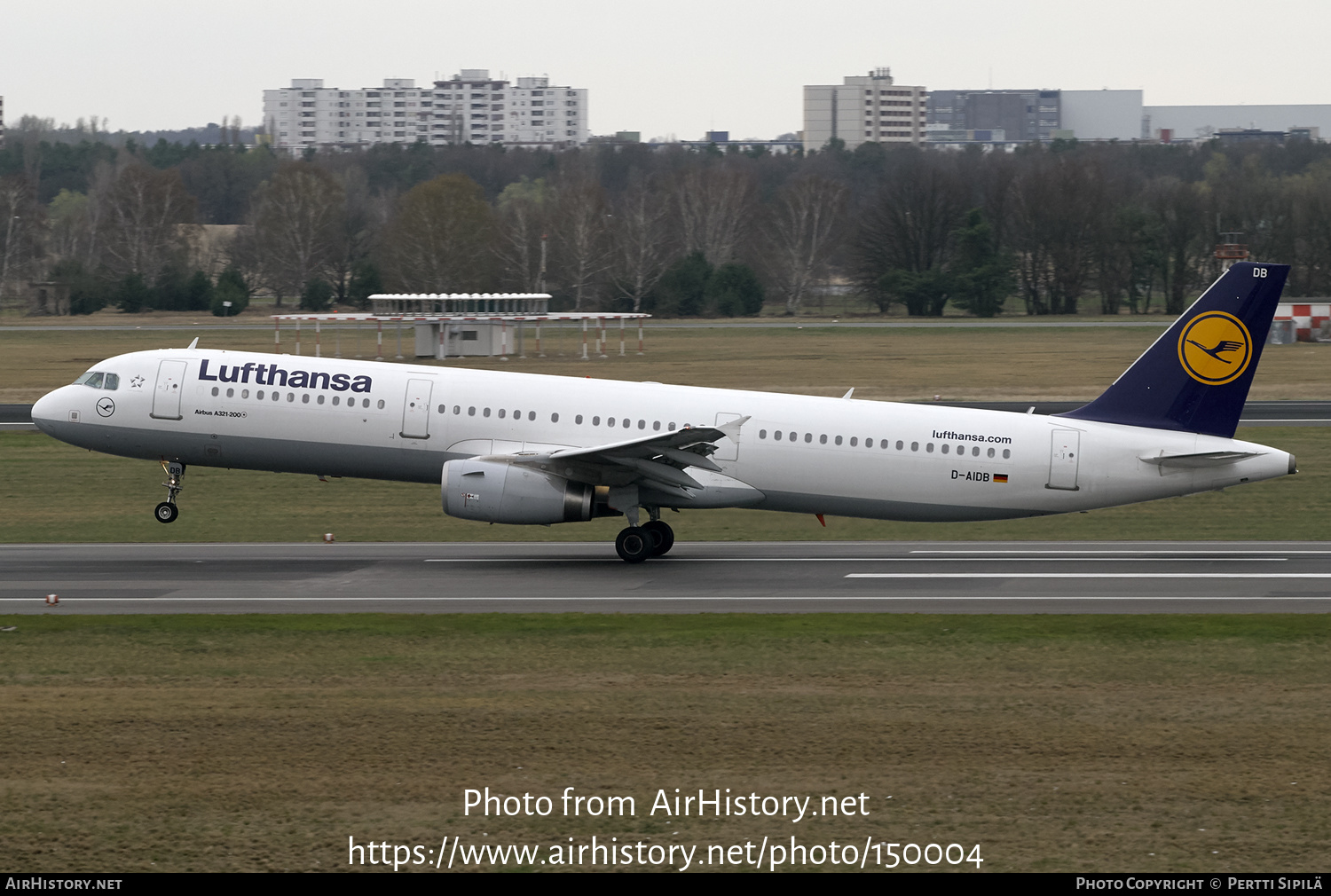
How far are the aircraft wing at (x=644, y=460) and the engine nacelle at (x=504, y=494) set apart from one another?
341 mm

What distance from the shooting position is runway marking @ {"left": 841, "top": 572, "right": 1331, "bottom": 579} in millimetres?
28109

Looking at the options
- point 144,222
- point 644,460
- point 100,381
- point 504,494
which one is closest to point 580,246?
point 144,222

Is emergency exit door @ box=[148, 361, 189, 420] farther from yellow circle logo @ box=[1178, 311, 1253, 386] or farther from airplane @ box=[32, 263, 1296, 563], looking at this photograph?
yellow circle logo @ box=[1178, 311, 1253, 386]

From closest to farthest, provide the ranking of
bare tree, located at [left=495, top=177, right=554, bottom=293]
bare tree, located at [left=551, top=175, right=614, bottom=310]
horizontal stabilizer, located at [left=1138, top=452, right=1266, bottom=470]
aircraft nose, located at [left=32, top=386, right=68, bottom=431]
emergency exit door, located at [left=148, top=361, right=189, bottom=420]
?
horizontal stabilizer, located at [left=1138, top=452, right=1266, bottom=470], emergency exit door, located at [left=148, top=361, right=189, bottom=420], aircraft nose, located at [left=32, top=386, right=68, bottom=431], bare tree, located at [left=495, top=177, right=554, bottom=293], bare tree, located at [left=551, top=175, right=614, bottom=310]

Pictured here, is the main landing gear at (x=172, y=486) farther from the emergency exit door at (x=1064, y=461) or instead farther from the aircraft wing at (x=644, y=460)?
the emergency exit door at (x=1064, y=461)

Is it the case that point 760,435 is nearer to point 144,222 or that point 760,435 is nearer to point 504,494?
point 504,494

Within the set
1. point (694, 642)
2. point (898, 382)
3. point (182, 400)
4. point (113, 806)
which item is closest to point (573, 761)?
point (113, 806)

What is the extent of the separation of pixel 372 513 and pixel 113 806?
2291cm

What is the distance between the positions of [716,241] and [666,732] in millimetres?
133694

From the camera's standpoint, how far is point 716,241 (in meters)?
148

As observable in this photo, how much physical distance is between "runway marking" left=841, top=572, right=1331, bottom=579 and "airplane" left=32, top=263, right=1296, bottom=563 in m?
1.78

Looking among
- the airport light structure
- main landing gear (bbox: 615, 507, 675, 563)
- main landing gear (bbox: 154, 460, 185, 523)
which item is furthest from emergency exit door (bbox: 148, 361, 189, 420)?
the airport light structure

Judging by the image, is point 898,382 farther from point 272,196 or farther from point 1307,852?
point 272,196

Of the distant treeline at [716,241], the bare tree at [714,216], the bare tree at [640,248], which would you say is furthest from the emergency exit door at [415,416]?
the bare tree at [714,216]
